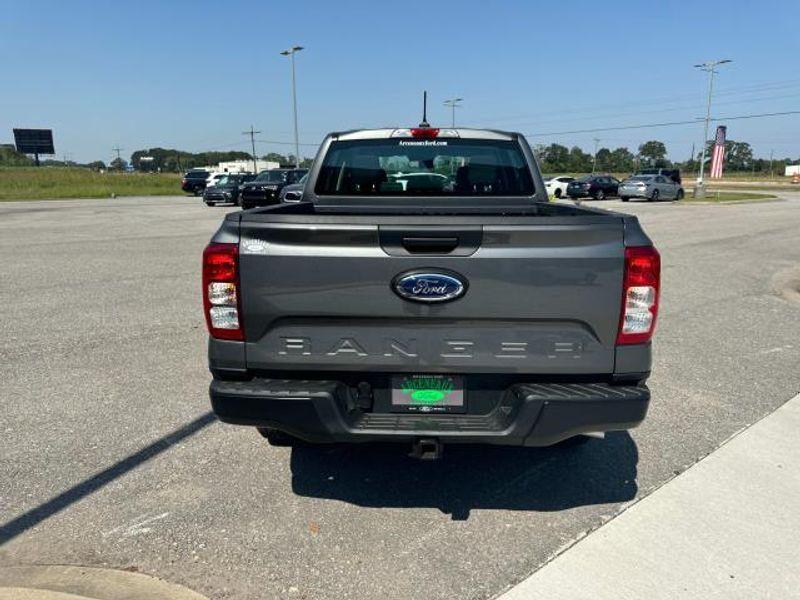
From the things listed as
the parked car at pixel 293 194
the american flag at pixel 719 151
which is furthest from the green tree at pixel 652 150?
the parked car at pixel 293 194

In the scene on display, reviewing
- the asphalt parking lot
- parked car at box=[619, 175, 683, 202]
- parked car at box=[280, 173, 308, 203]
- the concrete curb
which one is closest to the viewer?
the concrete curb

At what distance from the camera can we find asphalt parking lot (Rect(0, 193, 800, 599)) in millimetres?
2779

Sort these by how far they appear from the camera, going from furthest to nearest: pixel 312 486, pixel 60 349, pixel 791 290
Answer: pixel 791 290 < pixel 60 349 < pixel 312 486

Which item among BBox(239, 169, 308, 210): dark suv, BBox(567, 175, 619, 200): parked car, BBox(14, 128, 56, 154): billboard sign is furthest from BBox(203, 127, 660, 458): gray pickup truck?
BBox(14, 128, 56, 154): billboard sign

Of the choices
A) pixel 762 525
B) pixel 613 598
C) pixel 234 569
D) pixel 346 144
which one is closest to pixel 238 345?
pixel 234 569

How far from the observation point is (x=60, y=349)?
595cm

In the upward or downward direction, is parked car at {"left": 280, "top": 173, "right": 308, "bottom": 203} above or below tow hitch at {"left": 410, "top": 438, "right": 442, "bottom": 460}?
above

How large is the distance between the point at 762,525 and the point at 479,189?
2.72 metres

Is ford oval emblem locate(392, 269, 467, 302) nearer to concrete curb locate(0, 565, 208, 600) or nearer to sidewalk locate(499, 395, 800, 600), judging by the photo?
sidewalk locate(499, 395, 800, 600)

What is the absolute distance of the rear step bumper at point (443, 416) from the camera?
8.89 ft

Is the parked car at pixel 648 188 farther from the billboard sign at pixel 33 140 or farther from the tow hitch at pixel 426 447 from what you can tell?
the billboard sign at pixel 33 140

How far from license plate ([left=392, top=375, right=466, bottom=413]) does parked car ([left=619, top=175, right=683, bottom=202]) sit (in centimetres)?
3497

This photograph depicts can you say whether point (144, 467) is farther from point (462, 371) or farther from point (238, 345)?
point (462, 371)

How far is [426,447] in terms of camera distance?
2.80 metres
